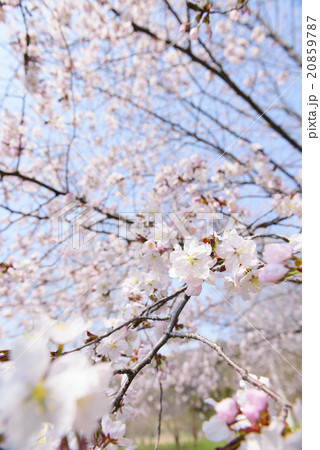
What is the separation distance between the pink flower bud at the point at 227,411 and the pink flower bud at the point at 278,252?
34cm

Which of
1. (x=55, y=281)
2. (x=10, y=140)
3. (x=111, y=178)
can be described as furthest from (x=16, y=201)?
(x=111, y=178)

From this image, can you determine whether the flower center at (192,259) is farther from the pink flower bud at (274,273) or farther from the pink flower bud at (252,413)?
the pink flower bud at (252,413)

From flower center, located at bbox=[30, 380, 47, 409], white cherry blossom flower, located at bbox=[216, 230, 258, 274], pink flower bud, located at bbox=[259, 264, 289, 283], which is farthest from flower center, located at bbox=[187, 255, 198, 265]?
flower center, located at bbox=[30, 380, 47, 409]

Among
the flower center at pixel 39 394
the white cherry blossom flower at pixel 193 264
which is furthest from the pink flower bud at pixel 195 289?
the flower center at pixel 39 394

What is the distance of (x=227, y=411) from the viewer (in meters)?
0.53

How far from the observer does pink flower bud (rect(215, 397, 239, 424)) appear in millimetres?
531

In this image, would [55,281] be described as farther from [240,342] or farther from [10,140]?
[240,342]

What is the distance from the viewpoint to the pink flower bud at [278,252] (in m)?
0.69

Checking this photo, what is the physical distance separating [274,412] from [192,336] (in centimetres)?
27
